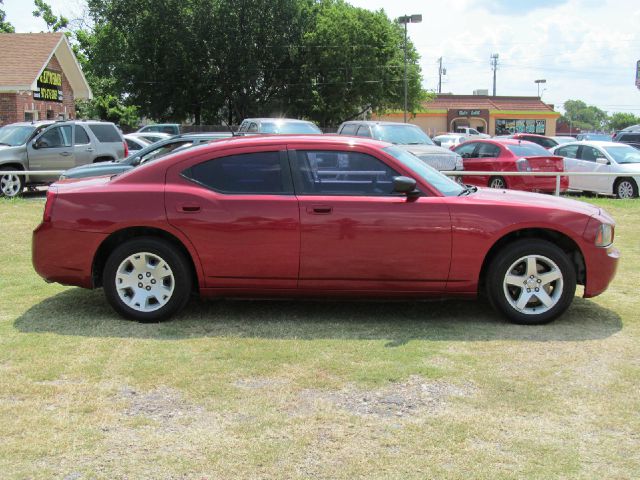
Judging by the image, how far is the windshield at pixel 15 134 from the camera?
16047 mm

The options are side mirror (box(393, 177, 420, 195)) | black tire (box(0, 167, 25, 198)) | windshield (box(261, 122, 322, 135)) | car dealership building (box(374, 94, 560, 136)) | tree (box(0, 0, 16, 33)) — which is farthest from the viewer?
car dealership building (box(374, 94, 560, 136))

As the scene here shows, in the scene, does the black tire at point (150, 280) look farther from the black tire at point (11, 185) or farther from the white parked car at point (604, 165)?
the white parked car at point (604, 165)

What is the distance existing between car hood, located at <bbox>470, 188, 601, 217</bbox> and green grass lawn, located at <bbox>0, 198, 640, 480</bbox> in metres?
0.96

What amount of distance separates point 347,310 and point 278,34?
42.1 metres

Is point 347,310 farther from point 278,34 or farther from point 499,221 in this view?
point 278,34

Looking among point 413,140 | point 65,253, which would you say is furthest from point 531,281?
point 413,140

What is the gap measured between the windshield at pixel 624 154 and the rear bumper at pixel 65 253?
14955mm

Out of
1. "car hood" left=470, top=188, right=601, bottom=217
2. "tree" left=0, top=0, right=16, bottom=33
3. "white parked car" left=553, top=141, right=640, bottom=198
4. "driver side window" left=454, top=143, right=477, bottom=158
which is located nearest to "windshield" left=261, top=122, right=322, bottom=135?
"driver side window" left=454, top=143, right=477, bottom=158

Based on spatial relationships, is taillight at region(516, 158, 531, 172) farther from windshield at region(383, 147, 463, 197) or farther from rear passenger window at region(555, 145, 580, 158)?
windshield at region(383, 147, 463, 197)

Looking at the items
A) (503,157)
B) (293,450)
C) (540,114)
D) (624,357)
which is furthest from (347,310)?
(540,114)

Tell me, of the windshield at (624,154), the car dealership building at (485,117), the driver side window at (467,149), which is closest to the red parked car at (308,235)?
the driver side window at (467,149)

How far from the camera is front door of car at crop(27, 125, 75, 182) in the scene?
627 inches

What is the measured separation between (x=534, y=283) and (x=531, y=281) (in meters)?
0.03

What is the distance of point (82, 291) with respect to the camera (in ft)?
22.9
